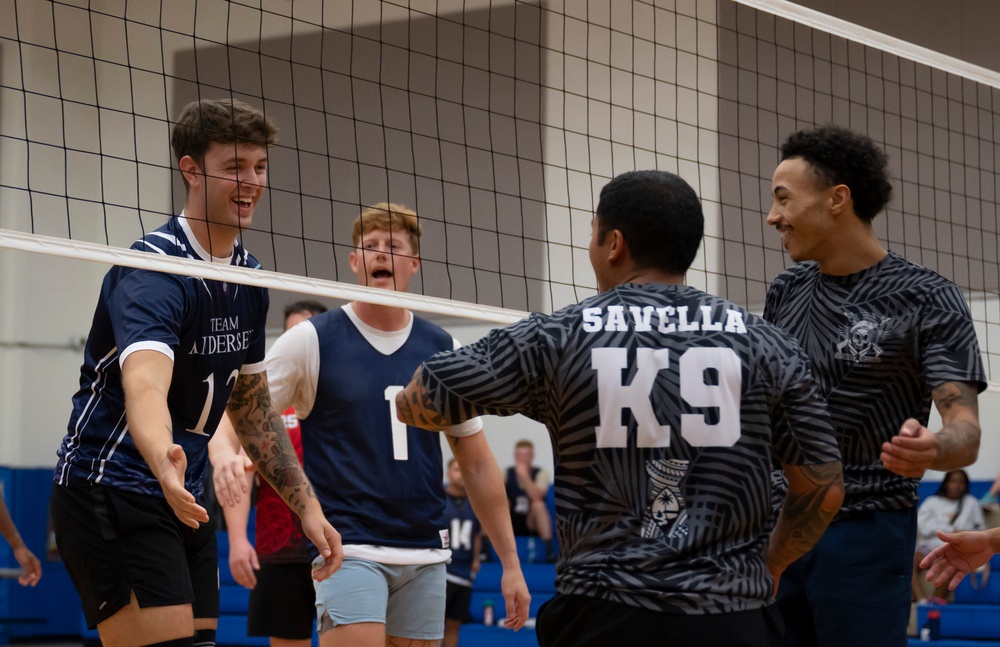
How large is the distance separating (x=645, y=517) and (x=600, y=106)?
9.10 metres

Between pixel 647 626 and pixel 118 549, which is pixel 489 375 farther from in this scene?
pixel 118 549

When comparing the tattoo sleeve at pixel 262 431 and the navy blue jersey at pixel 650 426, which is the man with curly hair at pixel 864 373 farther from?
the tattoo sleeve at pixel 262 431

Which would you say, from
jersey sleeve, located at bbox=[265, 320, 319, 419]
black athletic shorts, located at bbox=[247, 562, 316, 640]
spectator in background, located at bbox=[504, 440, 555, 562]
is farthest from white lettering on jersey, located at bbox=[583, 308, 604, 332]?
spectator in background, located at bbox=[504, 440, 555, 562]

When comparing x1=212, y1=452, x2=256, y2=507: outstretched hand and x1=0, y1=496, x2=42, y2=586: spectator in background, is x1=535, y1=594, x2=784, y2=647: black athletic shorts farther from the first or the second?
x1=0, y1=496, x2=42, y2=586: spectator in background

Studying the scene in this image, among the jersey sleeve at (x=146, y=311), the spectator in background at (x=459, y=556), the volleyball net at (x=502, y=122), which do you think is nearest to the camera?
the jersey sleeve at (x=146, y=311)

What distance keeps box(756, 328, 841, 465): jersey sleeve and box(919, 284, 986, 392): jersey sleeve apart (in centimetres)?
75

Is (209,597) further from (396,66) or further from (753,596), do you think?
(396,66)

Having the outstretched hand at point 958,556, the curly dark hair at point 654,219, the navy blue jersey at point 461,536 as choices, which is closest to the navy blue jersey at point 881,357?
the outstretched hand at point 958,556

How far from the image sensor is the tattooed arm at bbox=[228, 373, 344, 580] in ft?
12.2

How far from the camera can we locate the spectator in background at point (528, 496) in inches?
470

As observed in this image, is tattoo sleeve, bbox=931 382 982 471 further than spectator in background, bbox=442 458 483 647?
No

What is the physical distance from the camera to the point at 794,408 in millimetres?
2600

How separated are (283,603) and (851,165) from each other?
120 inches

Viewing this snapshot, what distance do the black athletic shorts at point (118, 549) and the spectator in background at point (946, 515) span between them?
855cm
